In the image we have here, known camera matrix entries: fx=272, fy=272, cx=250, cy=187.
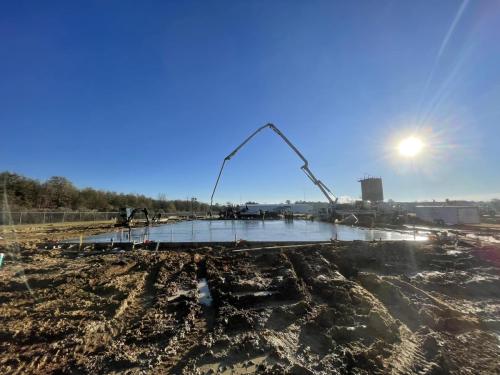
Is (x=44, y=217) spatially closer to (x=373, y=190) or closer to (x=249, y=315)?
(x=249, y=315)

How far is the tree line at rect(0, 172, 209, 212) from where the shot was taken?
5306 cm

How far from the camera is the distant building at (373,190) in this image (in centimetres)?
7644

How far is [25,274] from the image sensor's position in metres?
12.0

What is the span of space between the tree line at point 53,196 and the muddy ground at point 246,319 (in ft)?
157

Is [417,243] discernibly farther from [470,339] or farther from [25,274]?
[25,274]

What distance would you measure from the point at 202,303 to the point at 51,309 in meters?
4.23

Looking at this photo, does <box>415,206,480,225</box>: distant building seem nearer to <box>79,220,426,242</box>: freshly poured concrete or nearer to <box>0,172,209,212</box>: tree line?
<box>79,220,426,242</box>: freshly poured concrete

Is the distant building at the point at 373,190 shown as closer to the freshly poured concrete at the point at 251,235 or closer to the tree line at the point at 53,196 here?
the freshly poured concrete at the point at 251,235

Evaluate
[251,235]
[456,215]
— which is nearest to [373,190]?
[456,215]

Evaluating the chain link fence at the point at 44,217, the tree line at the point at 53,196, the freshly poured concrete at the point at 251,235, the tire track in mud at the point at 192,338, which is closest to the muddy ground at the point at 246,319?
the tire track in mud at the point at 192,338

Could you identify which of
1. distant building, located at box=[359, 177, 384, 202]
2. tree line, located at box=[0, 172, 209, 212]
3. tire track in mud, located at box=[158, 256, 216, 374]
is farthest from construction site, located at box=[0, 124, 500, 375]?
distant building, located at box=[359, 177, 384, 202]

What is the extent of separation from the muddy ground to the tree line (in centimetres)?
4797

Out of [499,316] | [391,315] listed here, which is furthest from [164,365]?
[499,316]

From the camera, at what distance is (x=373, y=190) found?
76812 mm
